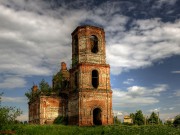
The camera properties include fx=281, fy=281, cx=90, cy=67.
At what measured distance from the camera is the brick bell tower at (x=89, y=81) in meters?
27.6

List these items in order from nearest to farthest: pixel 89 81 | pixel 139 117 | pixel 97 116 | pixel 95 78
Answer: pixel 89 81 → pixel 97 116 → pixel 95 78 → pixel 139 117

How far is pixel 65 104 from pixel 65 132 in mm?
9136

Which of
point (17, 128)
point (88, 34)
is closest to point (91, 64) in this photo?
point (88, 34)

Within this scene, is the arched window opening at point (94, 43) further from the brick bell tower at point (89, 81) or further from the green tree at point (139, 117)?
the green tree at point (139, 117)

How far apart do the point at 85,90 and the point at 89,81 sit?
1111mm

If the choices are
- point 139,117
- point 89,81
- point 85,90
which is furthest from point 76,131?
point 139,117

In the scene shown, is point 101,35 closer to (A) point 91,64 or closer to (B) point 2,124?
(A) point 91,64

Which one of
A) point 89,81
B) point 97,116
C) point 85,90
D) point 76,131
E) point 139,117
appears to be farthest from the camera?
point 139,117

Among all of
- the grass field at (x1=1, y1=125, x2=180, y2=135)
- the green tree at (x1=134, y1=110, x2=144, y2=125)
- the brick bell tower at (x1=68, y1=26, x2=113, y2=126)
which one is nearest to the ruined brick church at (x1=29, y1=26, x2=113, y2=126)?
the brick bell tower at (x1=68, y1=26, x2=113, y2=126)

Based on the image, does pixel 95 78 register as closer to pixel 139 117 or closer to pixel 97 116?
pixel 97 116

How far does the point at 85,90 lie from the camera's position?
2781 cm

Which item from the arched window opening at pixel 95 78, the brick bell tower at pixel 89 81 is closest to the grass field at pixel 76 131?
the brick bell tower at pixel 89 81

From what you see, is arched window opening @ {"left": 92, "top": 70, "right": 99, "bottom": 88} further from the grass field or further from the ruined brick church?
the grass field

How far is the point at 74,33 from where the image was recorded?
3073 cm
